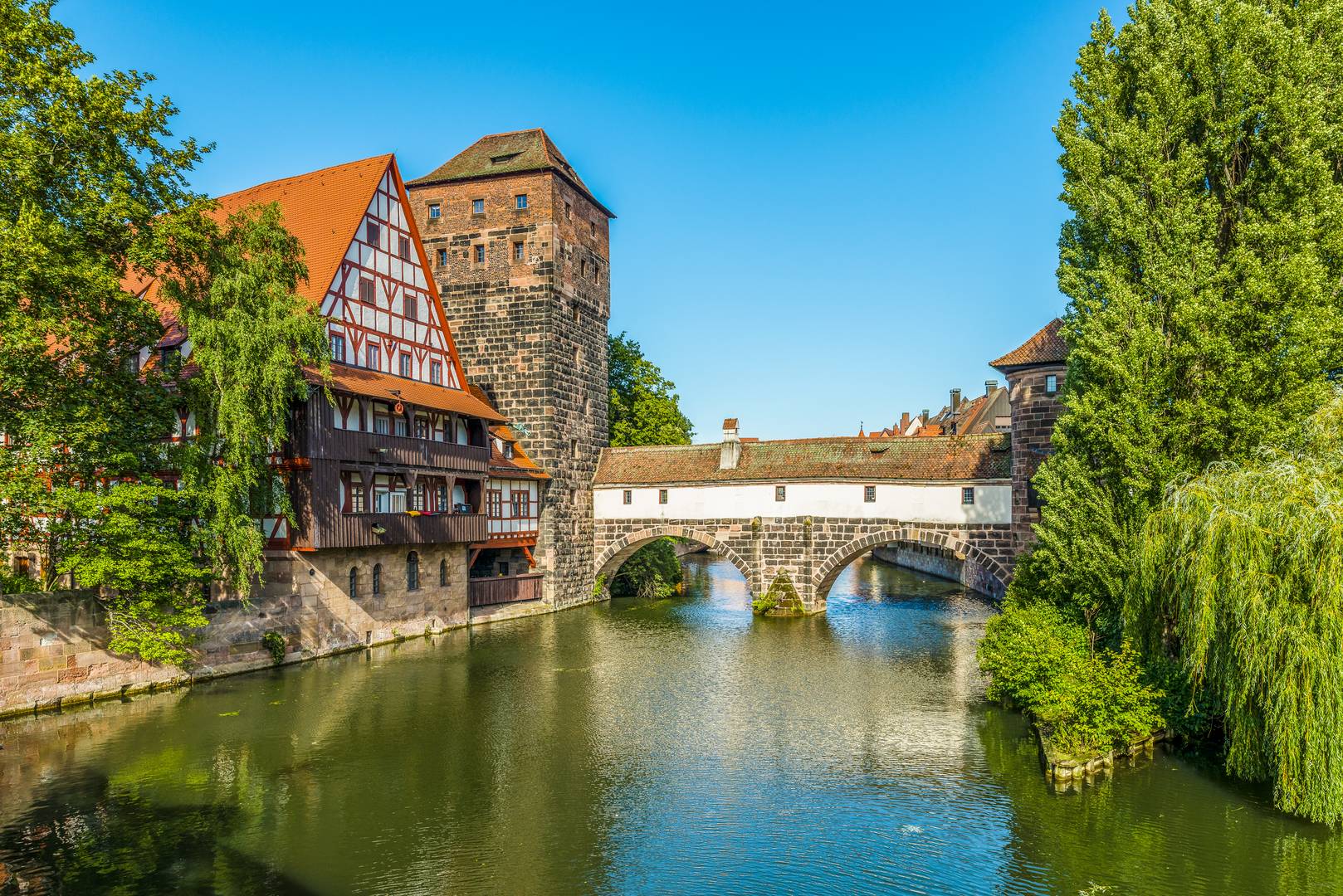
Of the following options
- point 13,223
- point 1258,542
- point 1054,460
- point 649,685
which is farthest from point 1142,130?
point 13,223

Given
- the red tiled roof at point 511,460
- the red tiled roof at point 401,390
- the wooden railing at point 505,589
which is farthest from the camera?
the red tiled roof at point 511,460

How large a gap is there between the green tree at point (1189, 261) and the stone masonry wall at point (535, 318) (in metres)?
20.4

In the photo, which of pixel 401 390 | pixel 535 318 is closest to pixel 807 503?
pixel 535 318

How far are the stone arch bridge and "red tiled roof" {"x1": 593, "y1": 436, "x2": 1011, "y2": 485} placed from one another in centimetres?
5

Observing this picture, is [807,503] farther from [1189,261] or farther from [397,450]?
[1189,261]

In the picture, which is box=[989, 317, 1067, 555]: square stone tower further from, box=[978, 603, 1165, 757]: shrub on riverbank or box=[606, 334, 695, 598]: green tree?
box=[606, 334, 695, 598]: green tree

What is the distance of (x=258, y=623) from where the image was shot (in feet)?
70.6

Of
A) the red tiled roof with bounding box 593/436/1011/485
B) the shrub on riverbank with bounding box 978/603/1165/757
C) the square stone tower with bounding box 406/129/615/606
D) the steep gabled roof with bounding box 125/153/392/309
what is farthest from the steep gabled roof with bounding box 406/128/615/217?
the shrub on riverbank with bounding box 978/603/1165/757

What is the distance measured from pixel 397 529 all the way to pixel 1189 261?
20.8m

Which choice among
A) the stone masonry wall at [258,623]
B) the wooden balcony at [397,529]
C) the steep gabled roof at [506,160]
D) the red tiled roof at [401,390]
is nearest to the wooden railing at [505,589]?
the stone masonry wall at [258,623]

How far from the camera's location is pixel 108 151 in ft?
56.0

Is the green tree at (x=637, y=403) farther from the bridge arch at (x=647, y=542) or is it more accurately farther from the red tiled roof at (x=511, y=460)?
the red tiled roof at (x=511, y=460)

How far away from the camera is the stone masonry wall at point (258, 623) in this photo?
17.2 meters

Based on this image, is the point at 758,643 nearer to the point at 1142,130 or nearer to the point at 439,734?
the point at 439,734
